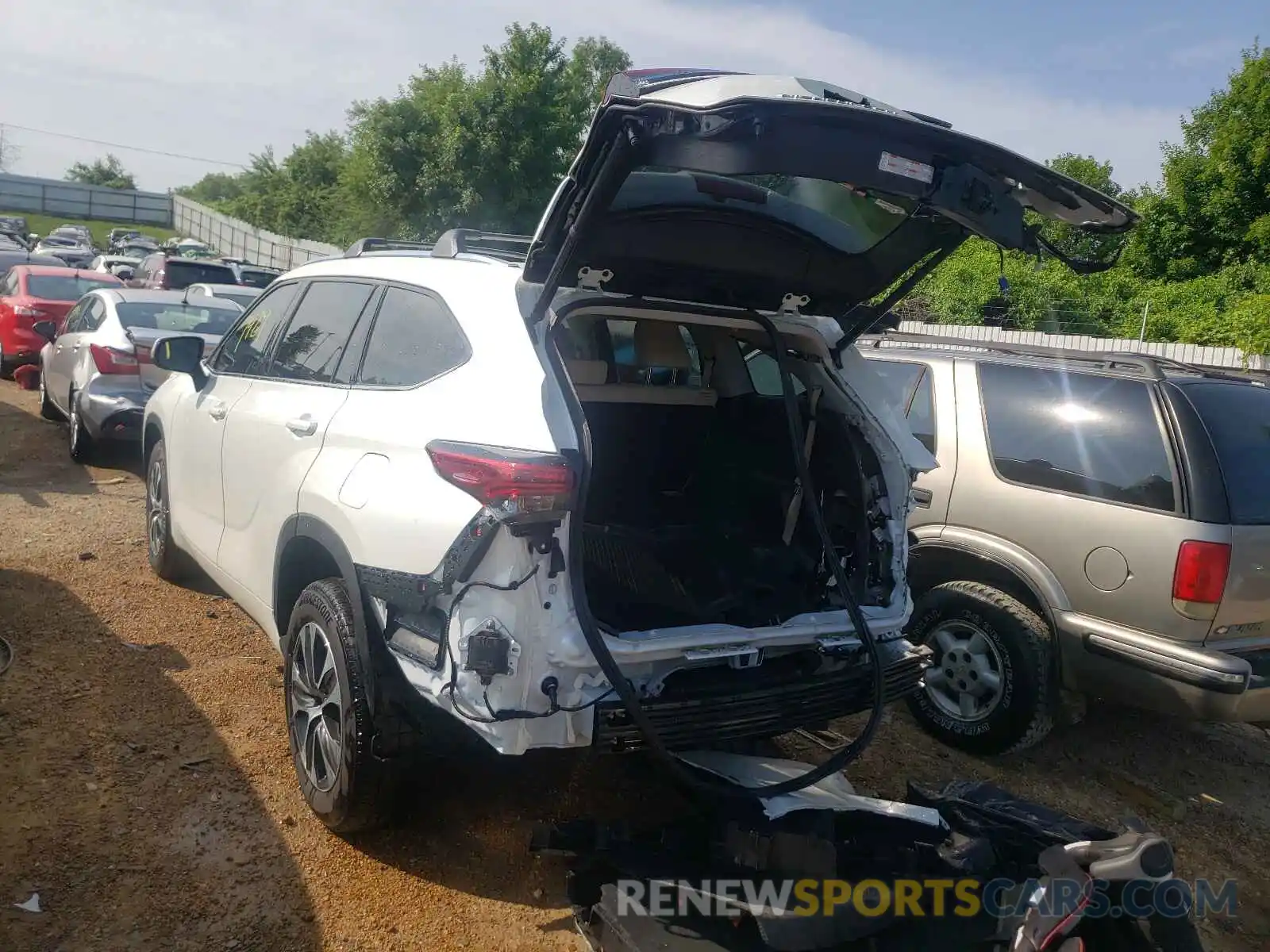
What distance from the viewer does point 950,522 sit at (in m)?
4.74

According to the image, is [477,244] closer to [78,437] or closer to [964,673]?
[964,673]

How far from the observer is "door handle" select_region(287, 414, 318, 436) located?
3482 millimetres

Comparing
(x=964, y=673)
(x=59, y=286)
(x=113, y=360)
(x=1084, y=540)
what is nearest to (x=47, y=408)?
(x=113, y=360)

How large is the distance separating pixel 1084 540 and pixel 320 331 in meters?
3.35

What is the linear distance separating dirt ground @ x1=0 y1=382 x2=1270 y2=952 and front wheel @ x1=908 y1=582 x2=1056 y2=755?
0.17 meters

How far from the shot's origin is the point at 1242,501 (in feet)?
12.7

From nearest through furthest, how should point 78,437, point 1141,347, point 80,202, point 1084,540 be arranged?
point 1084,540, point 78,437, point 1141,347, point 80,202

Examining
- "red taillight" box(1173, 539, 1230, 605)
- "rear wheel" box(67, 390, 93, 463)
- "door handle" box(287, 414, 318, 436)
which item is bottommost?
"rear wheel" box(67, 390, 93, 463)

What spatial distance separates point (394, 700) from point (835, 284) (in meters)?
2.13

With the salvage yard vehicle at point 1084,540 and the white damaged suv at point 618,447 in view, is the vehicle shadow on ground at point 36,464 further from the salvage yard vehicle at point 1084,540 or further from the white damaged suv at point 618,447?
the salvage yard vehicle at point 1084,540

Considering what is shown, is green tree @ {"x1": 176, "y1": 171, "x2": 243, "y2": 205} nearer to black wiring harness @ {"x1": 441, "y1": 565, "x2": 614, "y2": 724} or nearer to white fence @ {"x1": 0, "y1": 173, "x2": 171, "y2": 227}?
white fence @ {"x1": 0, "y1": 173, "x2": 171, "y2": 227}

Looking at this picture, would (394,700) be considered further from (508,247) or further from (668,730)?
(508,247)

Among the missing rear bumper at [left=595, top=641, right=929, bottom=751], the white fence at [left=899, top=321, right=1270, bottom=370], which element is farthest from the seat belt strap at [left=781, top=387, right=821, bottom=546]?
the white fence at [left=899, top=321, right=1270, bottom=370]

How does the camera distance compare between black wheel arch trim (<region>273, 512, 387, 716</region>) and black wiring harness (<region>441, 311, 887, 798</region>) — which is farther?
black wheel arch trim (<region>273, 512, 387, 716</region>)
